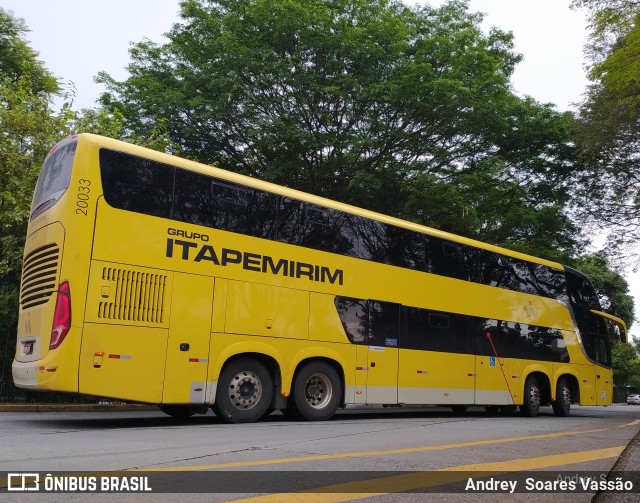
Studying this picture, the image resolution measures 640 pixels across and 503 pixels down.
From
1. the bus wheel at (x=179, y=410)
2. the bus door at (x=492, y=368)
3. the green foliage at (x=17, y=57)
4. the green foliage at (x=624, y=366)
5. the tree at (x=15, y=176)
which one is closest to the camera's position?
the bus wheel at (x=179, y=410)

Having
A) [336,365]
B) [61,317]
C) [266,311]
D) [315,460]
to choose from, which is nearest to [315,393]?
[336,365]

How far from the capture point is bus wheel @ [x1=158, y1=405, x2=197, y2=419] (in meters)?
10.8

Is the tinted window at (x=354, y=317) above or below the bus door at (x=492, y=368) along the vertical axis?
above

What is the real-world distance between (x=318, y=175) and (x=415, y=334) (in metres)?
7.96

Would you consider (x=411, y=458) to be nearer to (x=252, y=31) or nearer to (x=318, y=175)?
(x=318, y=175)

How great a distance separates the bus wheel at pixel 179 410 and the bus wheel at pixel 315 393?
1.80m

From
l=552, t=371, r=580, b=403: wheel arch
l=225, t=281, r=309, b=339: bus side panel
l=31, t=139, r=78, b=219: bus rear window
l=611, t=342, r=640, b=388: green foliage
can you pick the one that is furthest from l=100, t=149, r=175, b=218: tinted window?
l=611, t=342, r=640, b=388: green foliage

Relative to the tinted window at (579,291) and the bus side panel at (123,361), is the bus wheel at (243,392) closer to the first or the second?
the bus side panel at (123,361)

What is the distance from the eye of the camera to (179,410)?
11.1m

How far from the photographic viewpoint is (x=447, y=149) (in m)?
19.8

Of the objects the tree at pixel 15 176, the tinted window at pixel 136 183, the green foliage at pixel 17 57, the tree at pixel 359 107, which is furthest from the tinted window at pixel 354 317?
the green foliage at pixel 17 57

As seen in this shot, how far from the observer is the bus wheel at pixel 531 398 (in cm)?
1547

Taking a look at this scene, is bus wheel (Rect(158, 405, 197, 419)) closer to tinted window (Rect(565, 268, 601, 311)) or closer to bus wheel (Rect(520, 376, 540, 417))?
bus wheel (Rect(520, 376, 540, 417))

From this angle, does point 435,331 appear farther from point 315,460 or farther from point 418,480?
point 418,480
